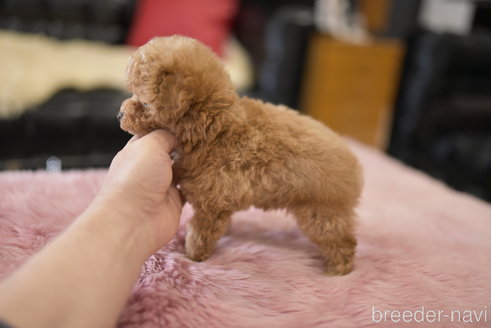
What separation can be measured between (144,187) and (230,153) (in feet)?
0.59

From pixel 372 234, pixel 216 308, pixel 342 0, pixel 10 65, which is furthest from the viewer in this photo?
pixel 342 0

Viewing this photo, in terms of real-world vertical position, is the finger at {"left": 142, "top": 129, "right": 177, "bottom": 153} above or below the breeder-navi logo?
above

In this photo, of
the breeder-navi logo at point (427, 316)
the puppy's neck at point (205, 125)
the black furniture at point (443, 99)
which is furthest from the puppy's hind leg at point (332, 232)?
the black furniture at point (443, 99)

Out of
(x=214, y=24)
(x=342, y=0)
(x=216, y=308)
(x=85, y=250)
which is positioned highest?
(x=342, y=0)

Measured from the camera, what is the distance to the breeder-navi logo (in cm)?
71

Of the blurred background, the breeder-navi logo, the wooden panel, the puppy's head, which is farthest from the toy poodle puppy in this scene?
the wooden panel

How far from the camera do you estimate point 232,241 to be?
2.95ft

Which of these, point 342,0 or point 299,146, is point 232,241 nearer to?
point 299,146

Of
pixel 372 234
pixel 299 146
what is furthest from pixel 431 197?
pixel 299 146

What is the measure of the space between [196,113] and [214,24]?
5.23 ft

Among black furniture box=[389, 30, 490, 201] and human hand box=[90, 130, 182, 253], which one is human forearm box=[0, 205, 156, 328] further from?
black furniture box=[389, 30, 490, 201]

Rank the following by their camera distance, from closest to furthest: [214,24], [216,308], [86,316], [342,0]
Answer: [86,316], [216,308], [214,24], [342,0]

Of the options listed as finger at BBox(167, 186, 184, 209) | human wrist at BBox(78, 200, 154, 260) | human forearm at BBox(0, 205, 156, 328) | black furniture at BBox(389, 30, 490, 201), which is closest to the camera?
human forearm at BBox(0, 205, 156, 328)

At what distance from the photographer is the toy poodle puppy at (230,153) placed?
712 mm
